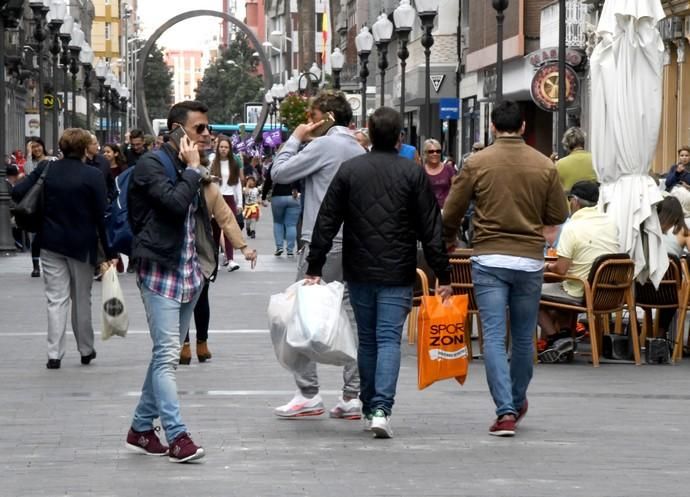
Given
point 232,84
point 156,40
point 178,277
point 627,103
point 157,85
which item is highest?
point 157,85

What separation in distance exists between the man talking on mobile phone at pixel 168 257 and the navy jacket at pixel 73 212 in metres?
4.60

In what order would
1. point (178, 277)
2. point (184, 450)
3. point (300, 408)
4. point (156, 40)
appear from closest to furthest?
point (184, 450), point (178, 277), point (300, 408), point (156, 40)

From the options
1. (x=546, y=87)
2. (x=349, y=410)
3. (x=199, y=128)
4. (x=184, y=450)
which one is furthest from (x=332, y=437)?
(x=546, y=87)

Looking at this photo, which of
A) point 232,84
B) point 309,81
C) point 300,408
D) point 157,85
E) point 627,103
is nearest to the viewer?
point 300,408

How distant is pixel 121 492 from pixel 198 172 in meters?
1.71

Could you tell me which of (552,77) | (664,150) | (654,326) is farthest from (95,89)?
(654,326)

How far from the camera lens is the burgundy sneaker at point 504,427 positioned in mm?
9898

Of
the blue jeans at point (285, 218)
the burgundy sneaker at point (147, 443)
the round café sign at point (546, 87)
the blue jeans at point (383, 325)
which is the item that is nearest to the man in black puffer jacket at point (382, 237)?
the blue jeans at point (383, 325)

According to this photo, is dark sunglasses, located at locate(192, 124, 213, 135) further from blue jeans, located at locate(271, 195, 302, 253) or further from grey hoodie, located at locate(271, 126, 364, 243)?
blue jeans, located at locate(271, 195, 302, 253)

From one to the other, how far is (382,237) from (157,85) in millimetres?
173231

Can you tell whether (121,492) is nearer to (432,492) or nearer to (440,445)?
(432,492)

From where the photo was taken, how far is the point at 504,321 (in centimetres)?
1014

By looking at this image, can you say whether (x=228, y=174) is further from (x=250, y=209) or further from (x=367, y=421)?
(x=367, y=421)

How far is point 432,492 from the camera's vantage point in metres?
8.11
